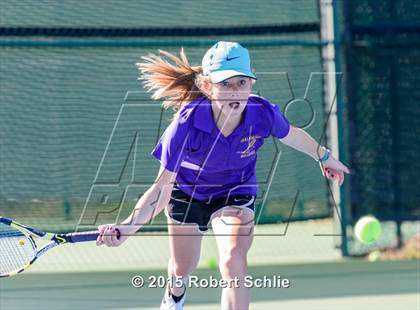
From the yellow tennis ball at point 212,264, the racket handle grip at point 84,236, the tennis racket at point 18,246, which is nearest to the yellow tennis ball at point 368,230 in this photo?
the yellow tennis ball at point 212,264

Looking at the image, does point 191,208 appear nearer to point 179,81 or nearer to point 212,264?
point 179,81

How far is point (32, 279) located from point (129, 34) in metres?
1.99

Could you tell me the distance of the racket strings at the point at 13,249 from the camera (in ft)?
16.5

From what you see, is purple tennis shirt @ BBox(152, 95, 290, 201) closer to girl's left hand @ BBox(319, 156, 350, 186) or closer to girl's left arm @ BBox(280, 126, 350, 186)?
girl's left arm @ BBox(280, 126, 350, 186)

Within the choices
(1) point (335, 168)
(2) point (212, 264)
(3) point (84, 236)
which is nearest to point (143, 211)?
(3) point (84, 236)

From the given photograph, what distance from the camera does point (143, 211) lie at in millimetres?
4684

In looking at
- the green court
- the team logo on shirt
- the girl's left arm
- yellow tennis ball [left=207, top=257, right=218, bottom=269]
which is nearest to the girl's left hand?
the girl's left arm

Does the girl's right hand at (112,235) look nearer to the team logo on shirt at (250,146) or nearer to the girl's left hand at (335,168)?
the team logo on shirt at (250,146)

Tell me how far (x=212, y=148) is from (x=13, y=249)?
1146 millimetres

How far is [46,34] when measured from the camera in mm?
7633

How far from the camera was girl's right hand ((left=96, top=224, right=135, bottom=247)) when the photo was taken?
4.40 m

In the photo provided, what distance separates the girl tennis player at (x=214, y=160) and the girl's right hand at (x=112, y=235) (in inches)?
0.8

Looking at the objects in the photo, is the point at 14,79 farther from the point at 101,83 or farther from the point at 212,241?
the point at 212,241

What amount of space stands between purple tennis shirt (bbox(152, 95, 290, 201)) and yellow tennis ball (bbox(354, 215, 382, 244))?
2.58m
